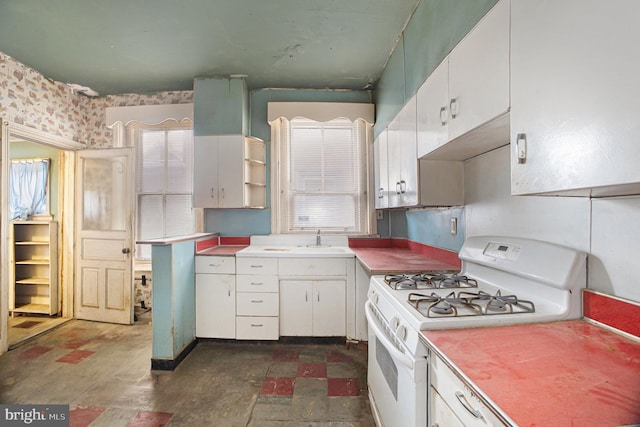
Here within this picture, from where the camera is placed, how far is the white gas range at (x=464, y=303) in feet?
3.37

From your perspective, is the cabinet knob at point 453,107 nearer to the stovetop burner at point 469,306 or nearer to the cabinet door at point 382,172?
the stovetop burner at point 469,306

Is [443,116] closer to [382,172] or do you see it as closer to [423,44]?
[423,44]

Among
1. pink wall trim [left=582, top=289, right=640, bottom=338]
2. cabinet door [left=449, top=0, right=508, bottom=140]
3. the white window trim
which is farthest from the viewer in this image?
the white window trim

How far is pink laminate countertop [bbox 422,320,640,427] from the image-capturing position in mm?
588

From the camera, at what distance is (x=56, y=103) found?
10.5ft

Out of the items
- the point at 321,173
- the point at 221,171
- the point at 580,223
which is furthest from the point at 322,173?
the point at 580,223

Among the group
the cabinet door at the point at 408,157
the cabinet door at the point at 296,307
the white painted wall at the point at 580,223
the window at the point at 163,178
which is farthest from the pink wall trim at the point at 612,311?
the window at the point at 163,178

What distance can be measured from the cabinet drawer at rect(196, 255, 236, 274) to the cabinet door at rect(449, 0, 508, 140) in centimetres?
225

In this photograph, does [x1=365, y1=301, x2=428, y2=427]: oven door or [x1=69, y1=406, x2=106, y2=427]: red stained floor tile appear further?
[x1=69, y1=406, x2=106, y2=427]: red stained floor tile

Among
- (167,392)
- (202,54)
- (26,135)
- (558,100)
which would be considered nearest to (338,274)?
(167,392)

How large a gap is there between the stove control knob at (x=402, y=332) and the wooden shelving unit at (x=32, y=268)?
428cm

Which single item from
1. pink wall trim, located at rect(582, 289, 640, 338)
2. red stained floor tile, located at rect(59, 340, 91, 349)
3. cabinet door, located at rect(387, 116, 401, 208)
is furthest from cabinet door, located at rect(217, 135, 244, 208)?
pink wall trim, located at rect(582, 289, 640, 338)

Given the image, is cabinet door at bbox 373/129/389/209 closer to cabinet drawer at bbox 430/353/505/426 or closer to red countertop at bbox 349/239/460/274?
red countertop at bbox 349/239/460/274

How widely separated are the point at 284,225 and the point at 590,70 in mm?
2942
